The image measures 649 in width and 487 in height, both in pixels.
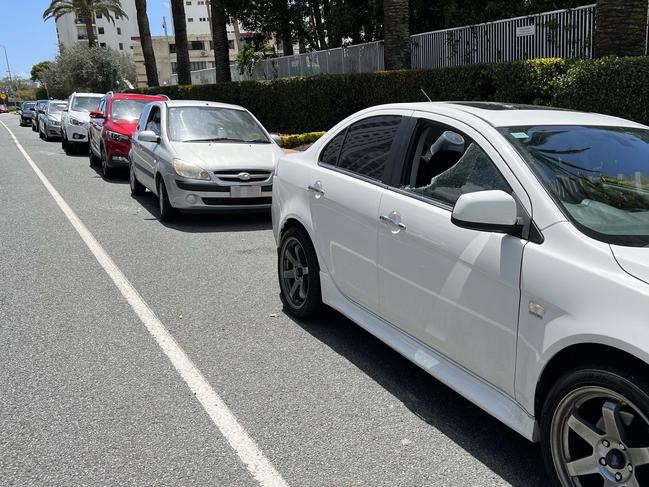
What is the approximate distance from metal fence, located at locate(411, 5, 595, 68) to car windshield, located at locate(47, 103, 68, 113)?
15989 mm

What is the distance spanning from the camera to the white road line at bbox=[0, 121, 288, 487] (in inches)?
126

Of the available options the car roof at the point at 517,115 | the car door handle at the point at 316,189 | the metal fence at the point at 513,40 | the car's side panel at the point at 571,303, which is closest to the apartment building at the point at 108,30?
the metal fence at the point at 513,40

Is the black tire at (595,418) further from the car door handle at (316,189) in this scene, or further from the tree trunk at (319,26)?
the tree trunk at (319,26)

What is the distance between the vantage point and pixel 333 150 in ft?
16.3

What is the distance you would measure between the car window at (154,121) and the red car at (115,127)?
2837 mm

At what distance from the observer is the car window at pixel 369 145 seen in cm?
426

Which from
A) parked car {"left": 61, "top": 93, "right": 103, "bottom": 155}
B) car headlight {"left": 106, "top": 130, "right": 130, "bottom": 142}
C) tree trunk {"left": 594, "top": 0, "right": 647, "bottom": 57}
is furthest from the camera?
parked car {"left": 61, "top": 93, "right": 103, "bottom": 155}

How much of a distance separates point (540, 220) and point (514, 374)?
706mm

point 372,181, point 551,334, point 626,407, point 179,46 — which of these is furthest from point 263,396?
point 179,46

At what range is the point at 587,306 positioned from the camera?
260 cm

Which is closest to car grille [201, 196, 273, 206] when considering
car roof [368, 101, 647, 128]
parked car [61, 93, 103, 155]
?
car roof [368, 101, 647, 128]

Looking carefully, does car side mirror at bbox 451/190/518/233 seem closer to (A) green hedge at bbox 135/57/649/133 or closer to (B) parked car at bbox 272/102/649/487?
(B) parked car at bbox 272/102/649/487

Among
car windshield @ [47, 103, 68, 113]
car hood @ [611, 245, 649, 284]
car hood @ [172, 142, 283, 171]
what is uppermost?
car windshield @ [47, 103, 68, 113]

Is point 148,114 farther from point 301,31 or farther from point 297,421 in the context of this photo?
point 301,31
